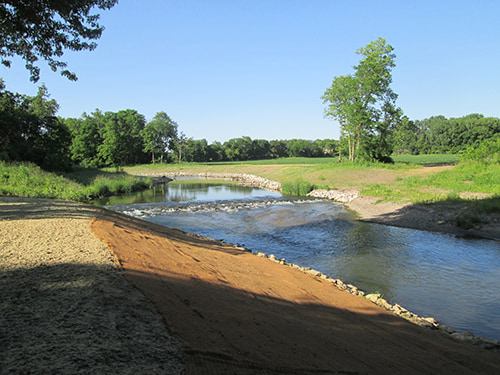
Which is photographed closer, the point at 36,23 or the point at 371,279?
the point at 371,279

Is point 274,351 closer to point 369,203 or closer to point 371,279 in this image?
point 371,279

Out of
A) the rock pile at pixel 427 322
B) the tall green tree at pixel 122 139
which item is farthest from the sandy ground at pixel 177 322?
the tall green tree at pixel 122 139

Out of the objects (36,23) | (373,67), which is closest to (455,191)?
(36,23)

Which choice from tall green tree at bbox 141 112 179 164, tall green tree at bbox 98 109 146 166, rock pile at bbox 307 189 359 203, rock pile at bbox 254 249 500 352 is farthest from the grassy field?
tall green tree at bbox 141 112 179 164

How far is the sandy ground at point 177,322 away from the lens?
343cm

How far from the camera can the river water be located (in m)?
8.29

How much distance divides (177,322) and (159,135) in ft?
297

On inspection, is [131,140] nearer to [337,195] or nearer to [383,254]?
[337,195]

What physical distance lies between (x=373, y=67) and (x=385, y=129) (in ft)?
30.6

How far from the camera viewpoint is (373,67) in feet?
151

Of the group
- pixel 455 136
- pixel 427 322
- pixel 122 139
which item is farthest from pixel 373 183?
pixel 455 136

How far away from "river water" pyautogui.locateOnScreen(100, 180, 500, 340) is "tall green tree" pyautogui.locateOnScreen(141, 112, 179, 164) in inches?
2649

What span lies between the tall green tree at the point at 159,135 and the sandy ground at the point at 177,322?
82.9 m

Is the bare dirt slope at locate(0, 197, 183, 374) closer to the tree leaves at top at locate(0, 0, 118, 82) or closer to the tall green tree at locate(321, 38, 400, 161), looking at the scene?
the tree leaves at top at locate(0, 0, 118, 82)
